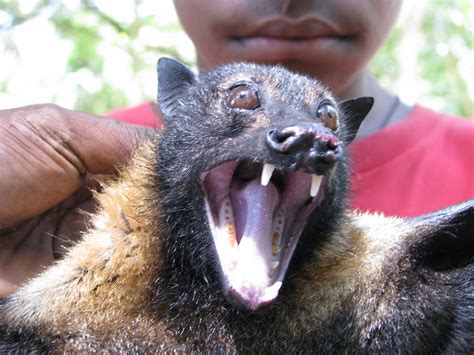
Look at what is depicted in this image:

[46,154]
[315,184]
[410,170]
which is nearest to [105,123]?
[46,154]

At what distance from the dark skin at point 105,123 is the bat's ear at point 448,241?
117cm

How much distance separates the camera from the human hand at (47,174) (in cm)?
257

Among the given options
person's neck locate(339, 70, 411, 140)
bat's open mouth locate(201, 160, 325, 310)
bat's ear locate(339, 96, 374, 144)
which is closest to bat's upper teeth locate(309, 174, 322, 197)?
bat's open mouth locate(201, 160, 325, 310)

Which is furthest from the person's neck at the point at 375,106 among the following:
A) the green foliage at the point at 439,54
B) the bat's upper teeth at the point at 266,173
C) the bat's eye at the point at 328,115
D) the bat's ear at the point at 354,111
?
the green foliage at the point at 439,54

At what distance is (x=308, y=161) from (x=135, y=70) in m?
10.0

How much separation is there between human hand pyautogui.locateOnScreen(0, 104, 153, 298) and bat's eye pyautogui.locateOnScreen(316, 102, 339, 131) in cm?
97

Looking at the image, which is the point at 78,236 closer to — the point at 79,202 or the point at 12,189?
the point at 79,202

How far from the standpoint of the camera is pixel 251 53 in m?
3.25

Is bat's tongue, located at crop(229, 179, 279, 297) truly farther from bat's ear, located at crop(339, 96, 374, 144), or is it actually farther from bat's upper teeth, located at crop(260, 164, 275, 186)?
bat's ear, located at crop(339, 96, 374, 144)

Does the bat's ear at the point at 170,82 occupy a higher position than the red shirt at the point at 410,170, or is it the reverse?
the bat's ear at the point at 170,82

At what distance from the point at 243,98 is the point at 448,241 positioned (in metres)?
1.04

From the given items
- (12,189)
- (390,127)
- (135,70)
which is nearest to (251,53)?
(390,127)

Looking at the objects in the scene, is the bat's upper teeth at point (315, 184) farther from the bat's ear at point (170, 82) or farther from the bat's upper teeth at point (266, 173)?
the bat's ear at point (170, 82)

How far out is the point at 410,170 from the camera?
371 cm
